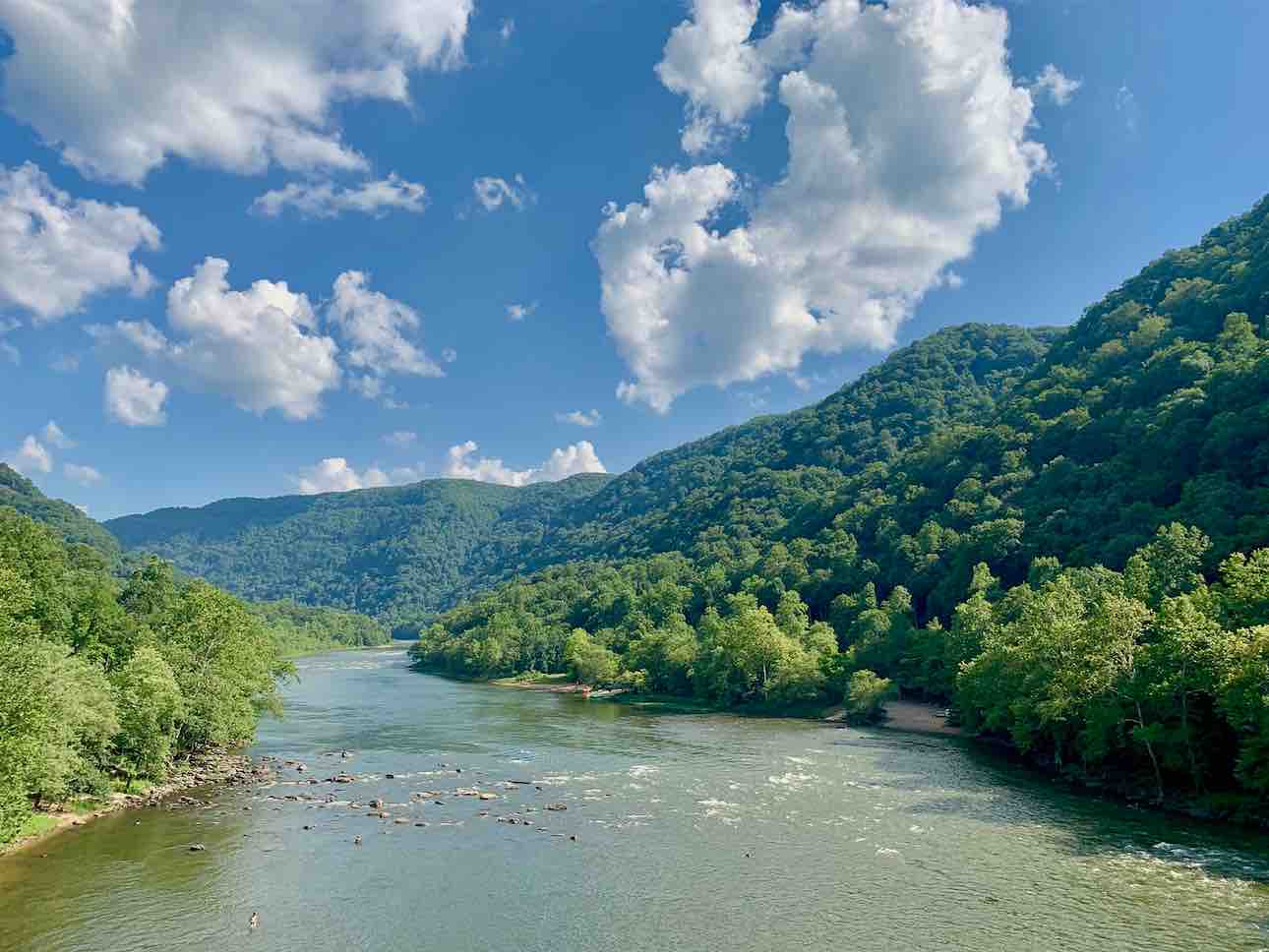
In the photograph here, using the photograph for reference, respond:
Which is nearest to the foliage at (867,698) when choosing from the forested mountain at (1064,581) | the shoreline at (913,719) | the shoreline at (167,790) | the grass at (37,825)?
the forested mountain at (1064,581)

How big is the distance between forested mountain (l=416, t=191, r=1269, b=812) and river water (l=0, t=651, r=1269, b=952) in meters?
7.83

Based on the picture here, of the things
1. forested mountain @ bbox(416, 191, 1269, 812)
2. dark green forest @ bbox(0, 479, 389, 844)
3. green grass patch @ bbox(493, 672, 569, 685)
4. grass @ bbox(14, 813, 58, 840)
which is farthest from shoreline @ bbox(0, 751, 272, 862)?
green grass patch @ bbox(493, 672, 569, 685)

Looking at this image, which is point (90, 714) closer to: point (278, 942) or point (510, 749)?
point (278, 942)

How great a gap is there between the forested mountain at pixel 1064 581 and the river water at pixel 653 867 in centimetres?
783

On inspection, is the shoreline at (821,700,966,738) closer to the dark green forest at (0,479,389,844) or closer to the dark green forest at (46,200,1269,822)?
the dark green forest at (46,200,1269,822)

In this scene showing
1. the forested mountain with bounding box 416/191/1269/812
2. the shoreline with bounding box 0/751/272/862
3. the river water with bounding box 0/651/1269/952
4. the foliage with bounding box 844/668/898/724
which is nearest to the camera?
the river water with bounding box 0/651/1269/952

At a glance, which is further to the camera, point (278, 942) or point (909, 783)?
point (909, 783)

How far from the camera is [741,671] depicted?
111m

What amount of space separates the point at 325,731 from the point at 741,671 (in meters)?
55.6

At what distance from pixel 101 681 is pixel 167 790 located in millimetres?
10627

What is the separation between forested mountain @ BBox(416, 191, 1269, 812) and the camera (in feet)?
169

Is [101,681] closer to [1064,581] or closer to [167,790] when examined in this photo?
[167,790]

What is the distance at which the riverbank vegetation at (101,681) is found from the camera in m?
36.3

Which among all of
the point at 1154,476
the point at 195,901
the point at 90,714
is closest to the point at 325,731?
the point at 90,714
